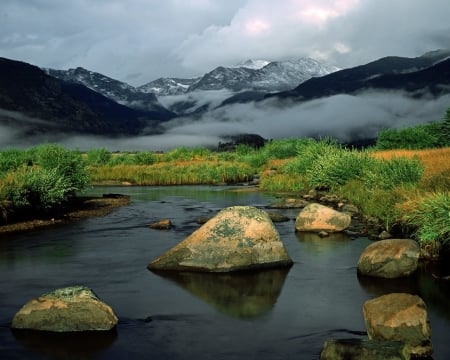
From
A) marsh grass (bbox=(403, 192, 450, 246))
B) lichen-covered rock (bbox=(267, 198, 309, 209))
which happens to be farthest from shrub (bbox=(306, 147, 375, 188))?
marsh grass (bbox=(403, 192, 450, 246))

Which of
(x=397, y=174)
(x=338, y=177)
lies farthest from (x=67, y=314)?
(x=338, y=177)

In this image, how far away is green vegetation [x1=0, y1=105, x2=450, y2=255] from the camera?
2243 cm

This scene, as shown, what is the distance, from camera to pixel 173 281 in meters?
17.4

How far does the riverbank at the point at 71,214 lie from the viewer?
2842cm

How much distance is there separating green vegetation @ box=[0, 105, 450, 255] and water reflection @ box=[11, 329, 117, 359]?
1093 centimetres

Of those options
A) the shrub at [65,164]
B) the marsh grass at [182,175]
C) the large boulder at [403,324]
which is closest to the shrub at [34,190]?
the shrub at [65,164]

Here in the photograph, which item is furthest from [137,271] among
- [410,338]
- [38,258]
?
[410,338]

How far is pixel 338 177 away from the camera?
41.0m

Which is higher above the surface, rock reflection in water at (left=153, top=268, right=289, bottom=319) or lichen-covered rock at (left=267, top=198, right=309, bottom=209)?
lichen-covered rock at (left=267, top=198, right=309, bottom=209)

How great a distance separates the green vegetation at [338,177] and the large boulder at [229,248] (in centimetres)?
528

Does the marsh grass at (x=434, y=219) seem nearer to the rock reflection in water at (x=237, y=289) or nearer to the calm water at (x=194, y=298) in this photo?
the calm water at (x=194, y=298)

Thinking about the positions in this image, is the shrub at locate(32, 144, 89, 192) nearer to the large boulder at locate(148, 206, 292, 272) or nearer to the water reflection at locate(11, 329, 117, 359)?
the large boulder at locate(148, 206, 292, 272)

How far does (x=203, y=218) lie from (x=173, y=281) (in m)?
13.6

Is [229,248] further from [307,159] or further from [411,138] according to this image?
[411,138]
